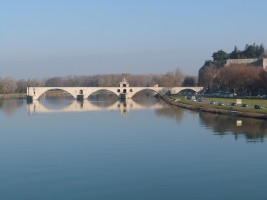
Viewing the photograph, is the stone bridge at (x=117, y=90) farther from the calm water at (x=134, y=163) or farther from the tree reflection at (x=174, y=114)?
the calm water at (x=134, y=163)

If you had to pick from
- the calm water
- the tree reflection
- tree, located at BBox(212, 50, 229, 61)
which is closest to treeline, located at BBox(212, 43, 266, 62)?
tree, located at BBox(212, 50, 229, 61)

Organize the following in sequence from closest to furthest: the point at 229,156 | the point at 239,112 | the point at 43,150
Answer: the point at 229,156, the point at 43,150, the point at 239,112

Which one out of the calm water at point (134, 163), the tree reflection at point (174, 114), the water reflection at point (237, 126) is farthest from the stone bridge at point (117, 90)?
the calm water at point (134, 163)

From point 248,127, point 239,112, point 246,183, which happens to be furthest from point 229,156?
point 239,112

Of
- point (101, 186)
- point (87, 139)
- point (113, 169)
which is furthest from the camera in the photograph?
point (87, 139)

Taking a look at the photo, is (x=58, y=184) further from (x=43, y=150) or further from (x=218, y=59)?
(x=218, y=59)

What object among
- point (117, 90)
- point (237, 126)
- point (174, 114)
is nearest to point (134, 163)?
point (237, 126)

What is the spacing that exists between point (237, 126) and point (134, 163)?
1464cm

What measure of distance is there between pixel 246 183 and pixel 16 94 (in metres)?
91.4

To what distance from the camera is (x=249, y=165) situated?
1750cm

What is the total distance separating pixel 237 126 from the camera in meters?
30.9

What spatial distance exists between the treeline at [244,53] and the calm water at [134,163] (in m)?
68.9

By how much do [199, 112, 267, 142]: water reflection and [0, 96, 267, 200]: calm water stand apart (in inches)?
2.4

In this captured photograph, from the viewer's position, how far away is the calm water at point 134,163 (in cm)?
1392
